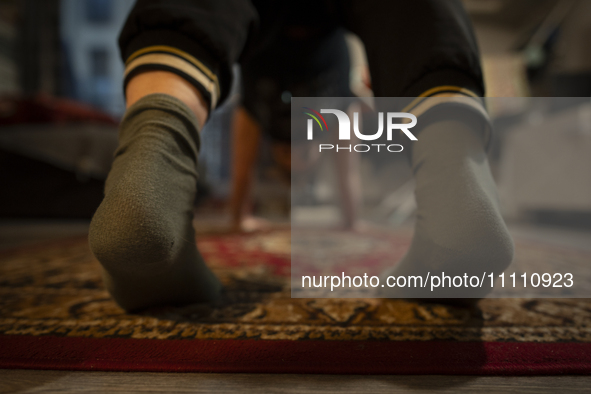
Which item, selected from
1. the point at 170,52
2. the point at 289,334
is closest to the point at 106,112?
the point at 170,52

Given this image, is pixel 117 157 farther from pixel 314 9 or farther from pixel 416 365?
pixel 314 9

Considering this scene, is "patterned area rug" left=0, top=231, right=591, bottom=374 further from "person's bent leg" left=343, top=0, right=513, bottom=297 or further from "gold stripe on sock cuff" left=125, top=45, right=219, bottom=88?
"gold stripe on sock cuff" left=125, top=45, right=219, bottom=88

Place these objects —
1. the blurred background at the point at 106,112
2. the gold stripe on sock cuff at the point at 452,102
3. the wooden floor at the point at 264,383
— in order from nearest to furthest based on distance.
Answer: the wooden floor at the point at 264,383, the gold stripe on sock cuff at the point at 452,102, the blurred background at the point at 106,112

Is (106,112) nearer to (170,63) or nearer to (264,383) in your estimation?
(170,63)

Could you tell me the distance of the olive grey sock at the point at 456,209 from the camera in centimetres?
28

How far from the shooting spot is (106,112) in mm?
2154

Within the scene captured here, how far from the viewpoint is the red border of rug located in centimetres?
25

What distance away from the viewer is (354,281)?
0.44 m

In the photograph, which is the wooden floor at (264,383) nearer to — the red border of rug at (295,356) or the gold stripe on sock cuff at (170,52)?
the red border of rug at (295,356)

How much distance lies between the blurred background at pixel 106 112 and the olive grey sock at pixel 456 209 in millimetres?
87

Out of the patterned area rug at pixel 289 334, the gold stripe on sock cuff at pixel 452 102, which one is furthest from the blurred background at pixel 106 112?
the patterned area rug at pixel 289 334

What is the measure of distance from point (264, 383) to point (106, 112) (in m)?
2.43

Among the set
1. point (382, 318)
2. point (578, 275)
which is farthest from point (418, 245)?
point (578, 275)

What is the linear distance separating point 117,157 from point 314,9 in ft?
1.76
